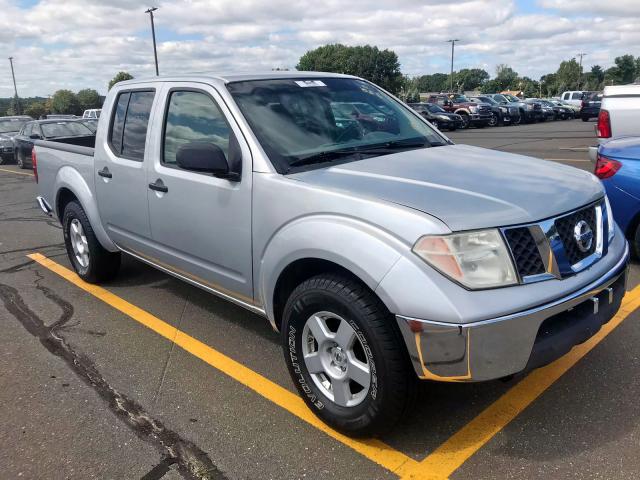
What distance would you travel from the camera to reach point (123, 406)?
3.24 metres

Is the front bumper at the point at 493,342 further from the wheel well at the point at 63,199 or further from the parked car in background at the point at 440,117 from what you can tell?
the parked car in background at the point at 440,117

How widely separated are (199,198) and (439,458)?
201 cm

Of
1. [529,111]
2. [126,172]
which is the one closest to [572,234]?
[126,172]

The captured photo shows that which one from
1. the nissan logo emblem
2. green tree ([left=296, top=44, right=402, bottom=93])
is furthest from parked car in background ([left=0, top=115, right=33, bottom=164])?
green tree ([left=296, top=44, right=402, bottom=93])

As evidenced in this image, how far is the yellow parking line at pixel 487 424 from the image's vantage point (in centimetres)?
259

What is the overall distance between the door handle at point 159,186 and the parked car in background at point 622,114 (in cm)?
689

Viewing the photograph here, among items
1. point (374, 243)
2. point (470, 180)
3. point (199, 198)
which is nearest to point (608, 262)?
point (470, 180)

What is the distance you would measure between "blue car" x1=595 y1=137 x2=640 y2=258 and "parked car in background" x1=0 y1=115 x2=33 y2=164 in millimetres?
20363

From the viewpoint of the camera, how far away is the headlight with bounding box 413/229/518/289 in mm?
2344

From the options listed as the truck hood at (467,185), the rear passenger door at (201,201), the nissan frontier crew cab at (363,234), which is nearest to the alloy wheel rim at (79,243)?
the nissan frontier crew cab at (363,234)

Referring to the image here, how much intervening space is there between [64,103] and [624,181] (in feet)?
254

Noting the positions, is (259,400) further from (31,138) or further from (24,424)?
(31,138)

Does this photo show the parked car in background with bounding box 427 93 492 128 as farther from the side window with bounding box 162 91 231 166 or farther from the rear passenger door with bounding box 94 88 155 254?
the side window with bounding box 162 91 231 166

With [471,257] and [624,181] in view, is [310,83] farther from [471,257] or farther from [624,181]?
[624,181]
